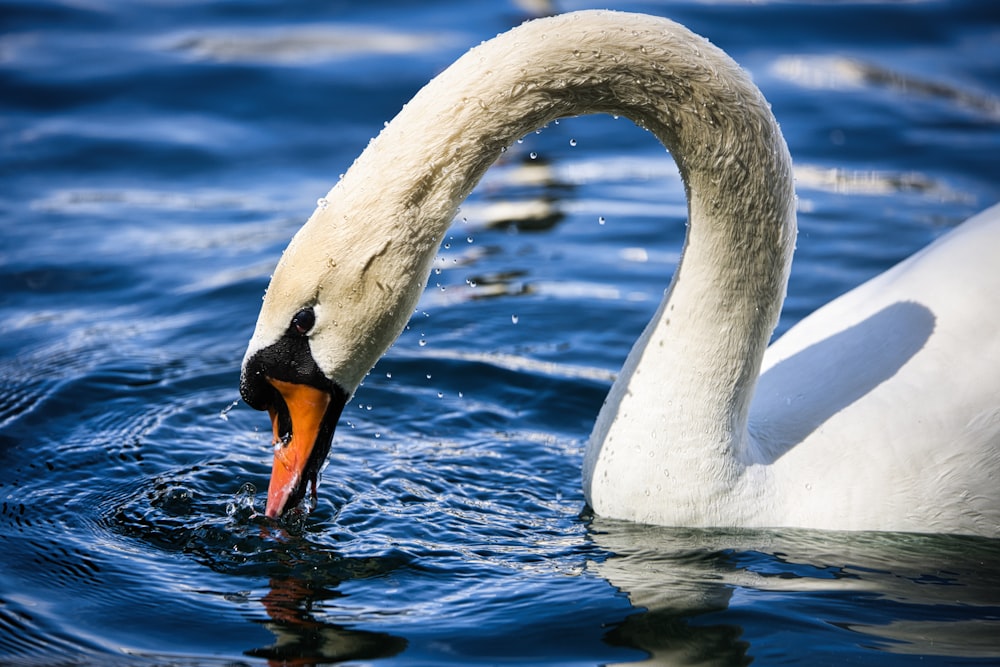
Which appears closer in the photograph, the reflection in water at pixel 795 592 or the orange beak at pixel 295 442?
the reflection in water at pixel 795 592

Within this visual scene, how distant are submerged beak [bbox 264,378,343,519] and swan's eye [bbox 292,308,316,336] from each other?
251 mm

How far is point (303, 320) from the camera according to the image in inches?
188

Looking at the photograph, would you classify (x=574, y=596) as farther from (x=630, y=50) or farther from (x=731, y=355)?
(x=630, y=50)

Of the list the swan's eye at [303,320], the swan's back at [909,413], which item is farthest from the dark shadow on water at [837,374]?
the swan's eye at [303,320]

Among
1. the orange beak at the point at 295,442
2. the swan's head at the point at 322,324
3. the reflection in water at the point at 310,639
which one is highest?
the swan's head at the point at 322,324

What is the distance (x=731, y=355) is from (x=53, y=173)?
7.04 meters

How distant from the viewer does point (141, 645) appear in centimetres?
477

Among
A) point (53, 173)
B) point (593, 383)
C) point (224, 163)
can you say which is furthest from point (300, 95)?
point (593, 383)

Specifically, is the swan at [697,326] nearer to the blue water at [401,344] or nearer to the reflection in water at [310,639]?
the blue water at [401,344]

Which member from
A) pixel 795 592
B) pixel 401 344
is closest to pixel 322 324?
pixel 795 592

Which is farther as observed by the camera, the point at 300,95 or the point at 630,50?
the point at 300,95

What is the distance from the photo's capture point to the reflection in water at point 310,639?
15.3 ft

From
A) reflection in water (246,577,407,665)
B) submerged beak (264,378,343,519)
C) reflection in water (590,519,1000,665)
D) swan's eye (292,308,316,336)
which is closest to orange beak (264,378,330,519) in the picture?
submerged beak (264,378,343,519)

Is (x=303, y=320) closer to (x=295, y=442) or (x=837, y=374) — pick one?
(x=295, y=442)
